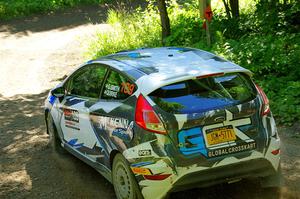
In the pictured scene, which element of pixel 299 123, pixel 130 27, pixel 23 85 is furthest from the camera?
pixel 130 27

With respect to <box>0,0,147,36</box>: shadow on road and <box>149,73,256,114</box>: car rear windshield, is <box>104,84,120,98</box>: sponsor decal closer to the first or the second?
<box>149,73,256,114</box>: car rear windshield

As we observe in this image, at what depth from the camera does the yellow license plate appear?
4891 mm

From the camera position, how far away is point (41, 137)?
29.7ft

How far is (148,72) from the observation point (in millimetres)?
5328

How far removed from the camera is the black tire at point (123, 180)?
16.7 feet

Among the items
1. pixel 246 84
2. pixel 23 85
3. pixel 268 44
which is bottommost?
pixel 23 85

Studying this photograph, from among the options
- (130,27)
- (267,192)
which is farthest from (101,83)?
(130,27)

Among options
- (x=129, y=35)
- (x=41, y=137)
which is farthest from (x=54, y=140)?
(x=129, y=35)

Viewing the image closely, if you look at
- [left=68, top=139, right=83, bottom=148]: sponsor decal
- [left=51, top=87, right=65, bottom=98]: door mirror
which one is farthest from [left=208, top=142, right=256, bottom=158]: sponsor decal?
[left=51, top=87, right=65, bottom=98]: door mirror

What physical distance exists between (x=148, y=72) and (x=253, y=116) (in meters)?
1.22

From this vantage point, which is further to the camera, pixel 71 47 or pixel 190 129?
pixel 71 47

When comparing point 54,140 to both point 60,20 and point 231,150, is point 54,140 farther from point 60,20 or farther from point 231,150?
point 60,20

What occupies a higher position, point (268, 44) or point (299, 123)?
point (268, 44)

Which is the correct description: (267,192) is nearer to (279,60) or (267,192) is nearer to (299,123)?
(299,123)
